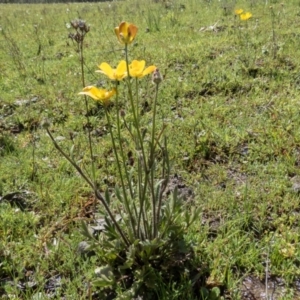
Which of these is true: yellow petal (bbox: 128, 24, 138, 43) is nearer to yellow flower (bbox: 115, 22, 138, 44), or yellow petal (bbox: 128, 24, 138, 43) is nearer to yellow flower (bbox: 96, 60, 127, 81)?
yellow flower (bbox: 115, 22, 138, 44)

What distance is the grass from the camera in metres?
1.99

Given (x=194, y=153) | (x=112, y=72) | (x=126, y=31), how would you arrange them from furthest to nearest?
(x=194, y=153)
(x=112, y=72)
(x=126, y=31)

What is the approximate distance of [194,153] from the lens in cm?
294

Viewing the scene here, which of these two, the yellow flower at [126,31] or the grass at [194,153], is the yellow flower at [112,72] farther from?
the grass at [194,153]

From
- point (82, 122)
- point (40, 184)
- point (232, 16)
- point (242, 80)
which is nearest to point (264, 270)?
point (40, 184)

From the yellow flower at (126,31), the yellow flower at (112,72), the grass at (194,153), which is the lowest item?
the grass at (194,153)

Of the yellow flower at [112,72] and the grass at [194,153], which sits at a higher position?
the yellow flower at [112,72]

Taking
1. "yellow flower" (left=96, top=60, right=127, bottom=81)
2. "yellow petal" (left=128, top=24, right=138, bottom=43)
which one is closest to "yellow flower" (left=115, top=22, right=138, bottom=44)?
"yellow petal" (left=128, top=24, right=138, bottom=43)

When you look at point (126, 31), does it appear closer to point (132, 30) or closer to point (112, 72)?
point (132, 30)

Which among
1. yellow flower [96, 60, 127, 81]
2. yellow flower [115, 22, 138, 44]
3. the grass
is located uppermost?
yellow flower [115, 22, 138, 44]

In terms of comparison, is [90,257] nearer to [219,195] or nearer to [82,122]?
[219,195]

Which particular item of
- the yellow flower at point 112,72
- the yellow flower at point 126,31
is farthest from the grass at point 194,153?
the yellow flower at point 126,31

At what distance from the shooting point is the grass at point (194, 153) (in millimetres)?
1986

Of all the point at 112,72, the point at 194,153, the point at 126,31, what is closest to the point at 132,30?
the point at 126,31
